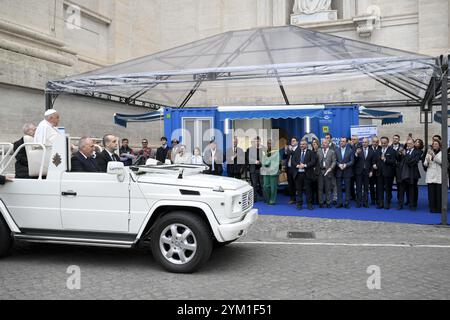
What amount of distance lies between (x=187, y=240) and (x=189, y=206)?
1.50 feet

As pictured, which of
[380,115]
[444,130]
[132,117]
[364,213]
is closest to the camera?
[444,130]

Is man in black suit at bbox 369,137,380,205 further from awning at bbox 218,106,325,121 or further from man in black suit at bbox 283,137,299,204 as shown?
awning at bbox 218,106,325,121

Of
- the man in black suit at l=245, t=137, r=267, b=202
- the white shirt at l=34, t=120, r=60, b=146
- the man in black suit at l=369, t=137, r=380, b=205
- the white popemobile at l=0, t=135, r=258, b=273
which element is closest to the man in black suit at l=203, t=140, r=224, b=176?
the man in black suit at l=245, t=137, r=267, b=202

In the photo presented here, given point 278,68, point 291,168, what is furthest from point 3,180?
point 291,168

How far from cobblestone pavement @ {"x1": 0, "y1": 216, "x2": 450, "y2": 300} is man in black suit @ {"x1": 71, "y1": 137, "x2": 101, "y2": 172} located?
138 centimetres

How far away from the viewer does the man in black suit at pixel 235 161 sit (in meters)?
14.1

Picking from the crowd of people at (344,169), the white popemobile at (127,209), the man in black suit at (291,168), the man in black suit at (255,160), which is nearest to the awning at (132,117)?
the crowd of people at (344,169)

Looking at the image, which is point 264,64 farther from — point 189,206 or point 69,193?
point 69,193

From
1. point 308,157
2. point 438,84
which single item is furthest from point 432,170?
point 308,157

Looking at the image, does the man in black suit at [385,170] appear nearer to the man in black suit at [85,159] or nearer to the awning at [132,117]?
the man in black suit at [85,159]

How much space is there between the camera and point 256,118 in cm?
1510

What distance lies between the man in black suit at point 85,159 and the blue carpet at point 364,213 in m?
5.87
